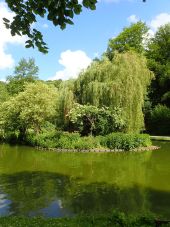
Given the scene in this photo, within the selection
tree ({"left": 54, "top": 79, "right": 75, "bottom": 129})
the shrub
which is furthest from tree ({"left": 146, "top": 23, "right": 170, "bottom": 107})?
the shrub

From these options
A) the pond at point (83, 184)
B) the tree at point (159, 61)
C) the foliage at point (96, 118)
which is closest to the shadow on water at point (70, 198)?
the pond at point (83, 184)

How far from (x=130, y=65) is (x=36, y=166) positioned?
13305mm

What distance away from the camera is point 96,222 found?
25.8ft

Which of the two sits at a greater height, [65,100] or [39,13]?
[65,100]

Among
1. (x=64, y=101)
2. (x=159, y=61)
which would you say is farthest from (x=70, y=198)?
(x=159, y=61)

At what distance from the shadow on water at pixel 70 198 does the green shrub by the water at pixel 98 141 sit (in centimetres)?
1071

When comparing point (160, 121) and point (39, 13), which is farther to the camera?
point (160, 121)

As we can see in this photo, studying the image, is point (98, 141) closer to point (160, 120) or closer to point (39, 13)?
point (160, 120)

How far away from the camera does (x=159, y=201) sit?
480 inches

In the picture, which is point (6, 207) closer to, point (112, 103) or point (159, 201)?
point (159, 201)

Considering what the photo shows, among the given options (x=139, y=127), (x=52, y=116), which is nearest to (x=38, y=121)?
(x=52, y=116)

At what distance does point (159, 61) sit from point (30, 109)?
873 inches

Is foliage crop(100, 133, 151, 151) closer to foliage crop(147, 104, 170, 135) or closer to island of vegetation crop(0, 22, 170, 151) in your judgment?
island of vegetation crop(0, 22, 170, 151)

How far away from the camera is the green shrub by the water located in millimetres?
26922
